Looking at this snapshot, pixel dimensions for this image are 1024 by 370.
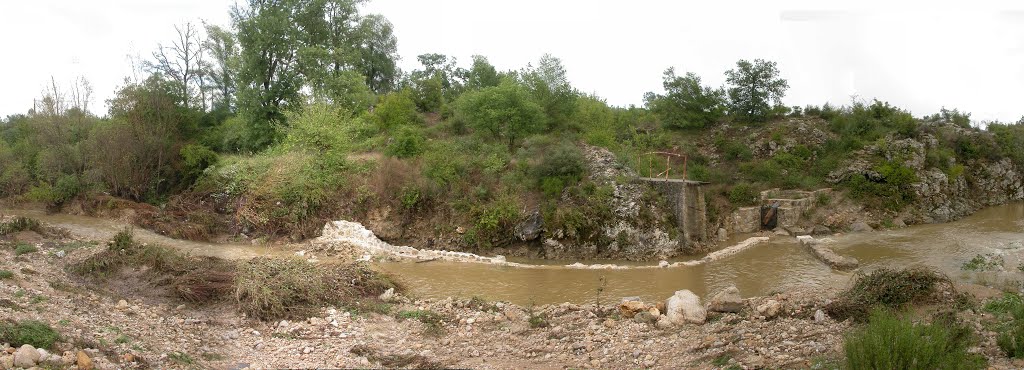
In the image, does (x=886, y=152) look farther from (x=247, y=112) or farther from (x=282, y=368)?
(x=247, y=112)

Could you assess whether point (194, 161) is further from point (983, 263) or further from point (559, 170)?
point (983, 263)

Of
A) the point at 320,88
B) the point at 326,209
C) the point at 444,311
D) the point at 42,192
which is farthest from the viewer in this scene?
the point at 320,88

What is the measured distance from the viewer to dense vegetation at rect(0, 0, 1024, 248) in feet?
71.2

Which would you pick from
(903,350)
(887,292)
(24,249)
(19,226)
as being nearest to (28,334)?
(24,249)

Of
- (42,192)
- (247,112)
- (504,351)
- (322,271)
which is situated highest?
(247,112)

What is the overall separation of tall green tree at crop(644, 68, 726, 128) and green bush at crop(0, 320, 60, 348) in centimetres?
2996

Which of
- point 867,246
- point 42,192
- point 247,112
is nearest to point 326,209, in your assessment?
point 247,112

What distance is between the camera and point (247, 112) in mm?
28672

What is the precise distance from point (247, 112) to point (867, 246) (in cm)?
2804

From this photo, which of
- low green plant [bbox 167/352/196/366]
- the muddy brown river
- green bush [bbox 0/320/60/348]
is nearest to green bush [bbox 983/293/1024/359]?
the muddy brown river

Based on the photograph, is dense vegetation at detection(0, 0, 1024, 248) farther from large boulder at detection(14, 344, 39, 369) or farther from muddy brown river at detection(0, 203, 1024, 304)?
large boulder at detection(14, 344, 39, 369)

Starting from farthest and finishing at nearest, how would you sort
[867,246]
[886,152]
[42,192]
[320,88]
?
[320,88]
[886,152]
[42,192]
[867,246]

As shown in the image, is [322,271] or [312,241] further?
[312,241]

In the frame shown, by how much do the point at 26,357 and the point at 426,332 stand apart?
580cm
